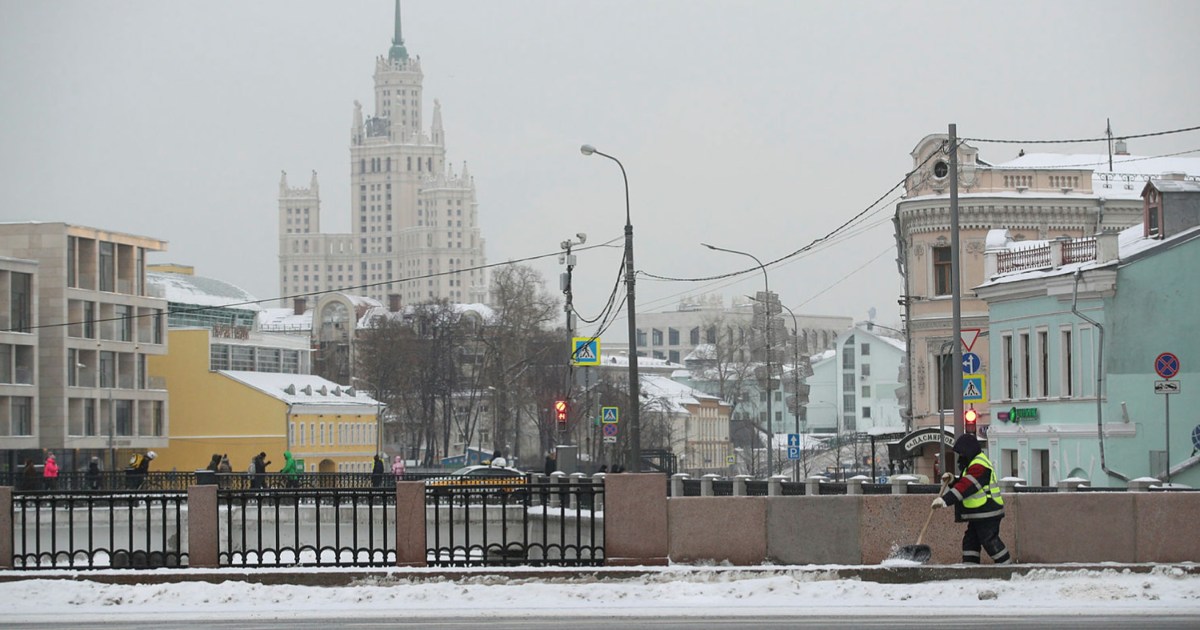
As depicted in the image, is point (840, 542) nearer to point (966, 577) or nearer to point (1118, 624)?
point (966, 577)

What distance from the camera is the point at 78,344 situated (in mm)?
77500

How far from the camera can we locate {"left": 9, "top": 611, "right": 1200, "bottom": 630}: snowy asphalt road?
556 inches

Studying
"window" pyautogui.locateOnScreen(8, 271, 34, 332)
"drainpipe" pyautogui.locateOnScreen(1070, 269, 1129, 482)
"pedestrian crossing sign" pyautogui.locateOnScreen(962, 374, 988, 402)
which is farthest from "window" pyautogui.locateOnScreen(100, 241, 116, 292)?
"pedestrian crossing sign" pyautogui.locateOnScreen(962, 374, 988, 402)

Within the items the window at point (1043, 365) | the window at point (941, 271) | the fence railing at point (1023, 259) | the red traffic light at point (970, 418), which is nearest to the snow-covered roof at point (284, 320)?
the window at point (941, 271)

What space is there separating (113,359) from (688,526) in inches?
2718

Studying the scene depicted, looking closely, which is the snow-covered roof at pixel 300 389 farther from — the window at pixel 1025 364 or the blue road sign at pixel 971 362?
the blue road sign at pixel 971 362

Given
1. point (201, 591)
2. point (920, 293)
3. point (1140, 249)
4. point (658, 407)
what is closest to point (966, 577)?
point (201, 591)

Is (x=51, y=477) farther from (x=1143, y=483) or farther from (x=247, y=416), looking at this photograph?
(x=247, y=416)

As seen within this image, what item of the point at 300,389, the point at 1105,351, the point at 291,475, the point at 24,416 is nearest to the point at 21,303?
the point at 24,416

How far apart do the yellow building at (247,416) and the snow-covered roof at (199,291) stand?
1824cm

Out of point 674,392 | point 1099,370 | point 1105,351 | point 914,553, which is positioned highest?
point 1105,351

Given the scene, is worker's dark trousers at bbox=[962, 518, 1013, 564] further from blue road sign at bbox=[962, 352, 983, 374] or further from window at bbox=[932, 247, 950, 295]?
window at bbox=[932, 247, 950, 295]

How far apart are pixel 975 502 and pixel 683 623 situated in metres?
3.95

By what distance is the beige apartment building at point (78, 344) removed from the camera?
236 feet
